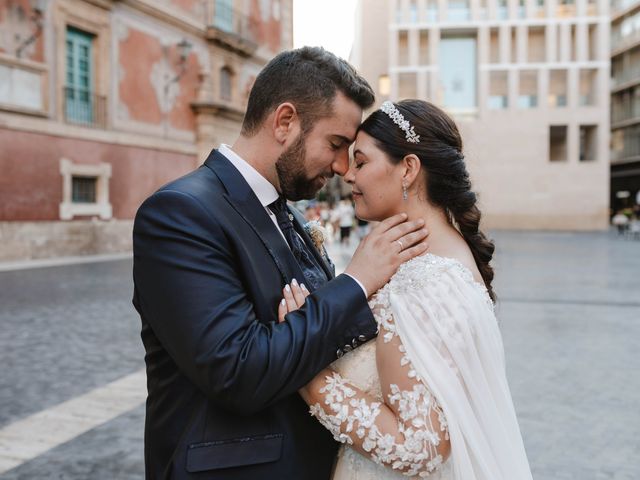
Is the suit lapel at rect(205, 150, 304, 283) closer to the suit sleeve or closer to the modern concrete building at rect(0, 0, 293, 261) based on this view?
the suit sleeve

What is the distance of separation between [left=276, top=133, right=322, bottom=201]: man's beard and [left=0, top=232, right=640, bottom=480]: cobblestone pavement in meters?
2.67

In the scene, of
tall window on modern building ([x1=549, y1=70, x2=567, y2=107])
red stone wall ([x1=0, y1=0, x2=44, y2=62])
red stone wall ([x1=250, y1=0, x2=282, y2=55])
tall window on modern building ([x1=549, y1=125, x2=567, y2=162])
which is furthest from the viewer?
A: tall window on modern building ([x1=549, y1=125, x2=567, y2=162])

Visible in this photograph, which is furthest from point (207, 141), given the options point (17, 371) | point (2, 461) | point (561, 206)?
point (561, 206)

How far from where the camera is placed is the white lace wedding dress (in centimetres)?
178

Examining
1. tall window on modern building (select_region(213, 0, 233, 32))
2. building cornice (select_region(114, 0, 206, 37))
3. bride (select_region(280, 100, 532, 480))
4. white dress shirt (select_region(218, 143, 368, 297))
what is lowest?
bride (select_region(280, 100, 532, 480))

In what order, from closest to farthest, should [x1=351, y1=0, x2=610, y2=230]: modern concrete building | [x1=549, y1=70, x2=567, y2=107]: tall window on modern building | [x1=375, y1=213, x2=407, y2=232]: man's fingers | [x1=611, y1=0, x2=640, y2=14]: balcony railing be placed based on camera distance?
[x1=375, y1=213, x2=407, y2=232]: man's fingers < [x1=351, y1=0, x2=610, y2=230]: modern concrete building < [x1=549, y1=70, x2=567, y2=107]: tall window on modern building < [x1=611, y1=0, x2=640, y2=14]: balcony railing

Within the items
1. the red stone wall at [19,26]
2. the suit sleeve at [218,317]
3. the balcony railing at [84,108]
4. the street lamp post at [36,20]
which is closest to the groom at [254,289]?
the suit sleeve at [218,317]

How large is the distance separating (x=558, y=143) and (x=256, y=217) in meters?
51.0

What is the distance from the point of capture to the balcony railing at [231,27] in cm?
2480

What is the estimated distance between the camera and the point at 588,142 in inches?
1838

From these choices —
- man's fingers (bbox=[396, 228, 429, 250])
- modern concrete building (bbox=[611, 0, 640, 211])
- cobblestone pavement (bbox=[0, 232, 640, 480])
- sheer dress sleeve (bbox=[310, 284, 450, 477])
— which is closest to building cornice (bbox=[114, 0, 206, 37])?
cobblestone pavement (bbox=[0, 232, 640, 480])

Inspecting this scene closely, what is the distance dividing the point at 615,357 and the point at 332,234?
84.5 ft

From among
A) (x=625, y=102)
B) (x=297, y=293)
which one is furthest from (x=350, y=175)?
(x=625, y=102)

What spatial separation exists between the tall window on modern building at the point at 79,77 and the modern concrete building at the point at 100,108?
0.03m
